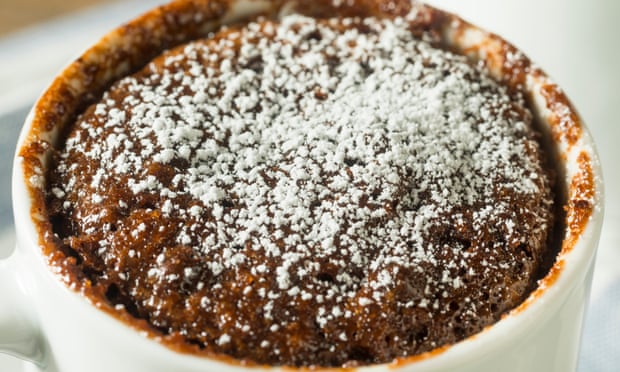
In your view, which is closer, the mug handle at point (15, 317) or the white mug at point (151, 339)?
the white mug at point (151, 339)

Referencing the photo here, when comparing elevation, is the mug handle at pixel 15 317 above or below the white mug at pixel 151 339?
below

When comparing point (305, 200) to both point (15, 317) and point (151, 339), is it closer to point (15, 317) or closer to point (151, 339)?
point (151, 339)

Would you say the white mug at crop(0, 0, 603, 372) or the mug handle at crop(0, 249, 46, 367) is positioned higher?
the white mug at crop(0, 0, 603, 372)

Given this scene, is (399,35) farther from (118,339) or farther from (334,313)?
(118,339)

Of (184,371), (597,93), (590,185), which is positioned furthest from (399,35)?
(184,371)

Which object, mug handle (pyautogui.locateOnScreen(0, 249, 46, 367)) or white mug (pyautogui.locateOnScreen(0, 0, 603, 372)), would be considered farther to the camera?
mug handle (pyautogui.locateOnScreen(0, 249, 46, 367))

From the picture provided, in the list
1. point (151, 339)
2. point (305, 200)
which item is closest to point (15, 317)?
point (151, 339)
